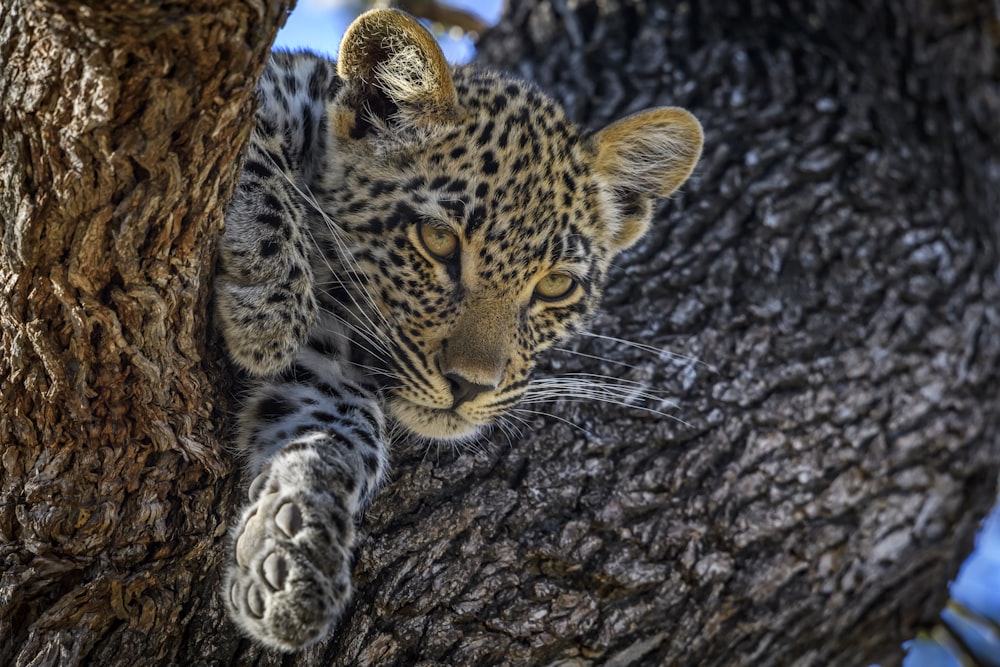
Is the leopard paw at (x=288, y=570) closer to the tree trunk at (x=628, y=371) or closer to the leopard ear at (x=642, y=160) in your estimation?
the tree trunk at (x=628, y=371)

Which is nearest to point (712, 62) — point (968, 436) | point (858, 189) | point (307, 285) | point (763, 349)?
point (858, 189)

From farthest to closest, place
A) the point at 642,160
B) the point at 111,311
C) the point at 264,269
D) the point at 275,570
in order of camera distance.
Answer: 1. the point at 642,160
2. the point at 264,269
3. the point at 275,570
4. the point at 111,311

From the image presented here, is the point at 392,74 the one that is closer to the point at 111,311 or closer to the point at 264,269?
the point at 264,269

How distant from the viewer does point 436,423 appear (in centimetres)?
360

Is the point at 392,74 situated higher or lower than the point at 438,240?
higher

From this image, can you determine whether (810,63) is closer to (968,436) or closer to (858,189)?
(858,189)

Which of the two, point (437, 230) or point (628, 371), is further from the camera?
point (628, 371)

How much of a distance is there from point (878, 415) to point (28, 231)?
3532 millimetres

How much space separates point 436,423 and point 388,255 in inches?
25.3

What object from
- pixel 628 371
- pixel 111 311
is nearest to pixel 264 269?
pixel 111 311

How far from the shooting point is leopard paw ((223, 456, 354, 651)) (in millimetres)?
2723

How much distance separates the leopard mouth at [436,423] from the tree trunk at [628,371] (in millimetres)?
99

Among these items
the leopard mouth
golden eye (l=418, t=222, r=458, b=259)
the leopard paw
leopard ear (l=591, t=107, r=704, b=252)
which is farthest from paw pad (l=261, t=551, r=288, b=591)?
leopard ear (l=591, t=107, r=704, b=252)

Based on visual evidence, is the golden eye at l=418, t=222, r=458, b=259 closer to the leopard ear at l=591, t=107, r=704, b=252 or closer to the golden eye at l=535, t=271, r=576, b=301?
the golden eye at l=535, t=271, r=576, b=301
